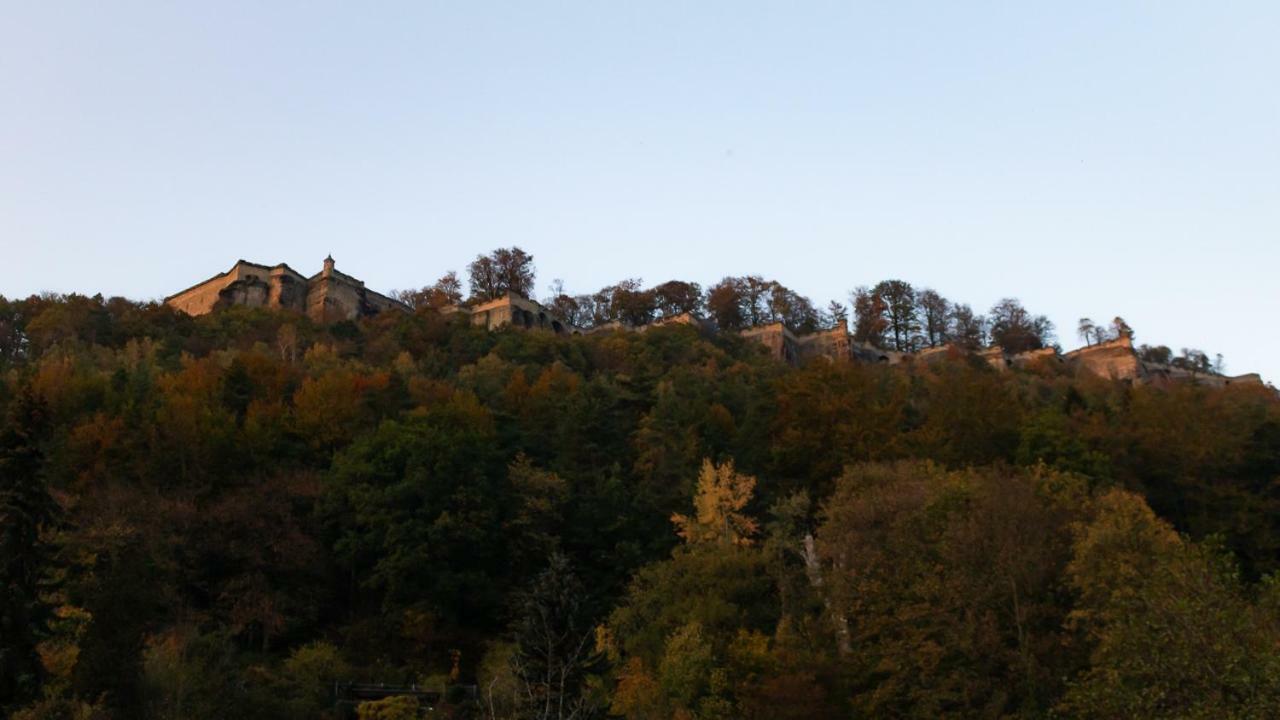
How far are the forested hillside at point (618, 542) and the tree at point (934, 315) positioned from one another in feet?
132

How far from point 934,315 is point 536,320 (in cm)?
3878

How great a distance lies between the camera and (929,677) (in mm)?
25984

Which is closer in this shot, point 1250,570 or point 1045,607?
point 1045,607

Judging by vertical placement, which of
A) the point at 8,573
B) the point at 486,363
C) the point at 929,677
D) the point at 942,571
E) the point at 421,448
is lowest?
the point at 929,677

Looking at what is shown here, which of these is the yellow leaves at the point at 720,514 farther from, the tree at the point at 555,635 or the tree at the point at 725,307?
the tree at the point at 725,307

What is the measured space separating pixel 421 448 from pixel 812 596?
45.8 feet

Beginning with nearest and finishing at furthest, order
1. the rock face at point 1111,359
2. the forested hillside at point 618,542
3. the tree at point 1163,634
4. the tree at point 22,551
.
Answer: the tree at point 1163,634 → the tree at point 22,551 → the forested hillside at point 618,542 → the rock face at point 1111,359

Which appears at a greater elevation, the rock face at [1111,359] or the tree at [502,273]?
the tree at [502,273]

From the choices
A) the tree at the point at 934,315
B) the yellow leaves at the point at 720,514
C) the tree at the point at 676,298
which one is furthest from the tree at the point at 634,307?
the yellow leaves at the point at 720,514

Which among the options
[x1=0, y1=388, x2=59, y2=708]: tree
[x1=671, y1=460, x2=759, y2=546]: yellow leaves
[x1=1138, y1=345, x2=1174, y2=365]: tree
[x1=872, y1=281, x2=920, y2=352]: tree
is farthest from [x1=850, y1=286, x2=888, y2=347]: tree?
[x1=0, y1=388, x2=59, y2=708]: tree

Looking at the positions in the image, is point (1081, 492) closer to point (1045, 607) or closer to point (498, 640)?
point (1045, 607)

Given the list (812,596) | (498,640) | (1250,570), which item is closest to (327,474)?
(498,640)

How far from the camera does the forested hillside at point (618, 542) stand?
22734mm

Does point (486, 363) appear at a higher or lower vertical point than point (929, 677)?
higher
